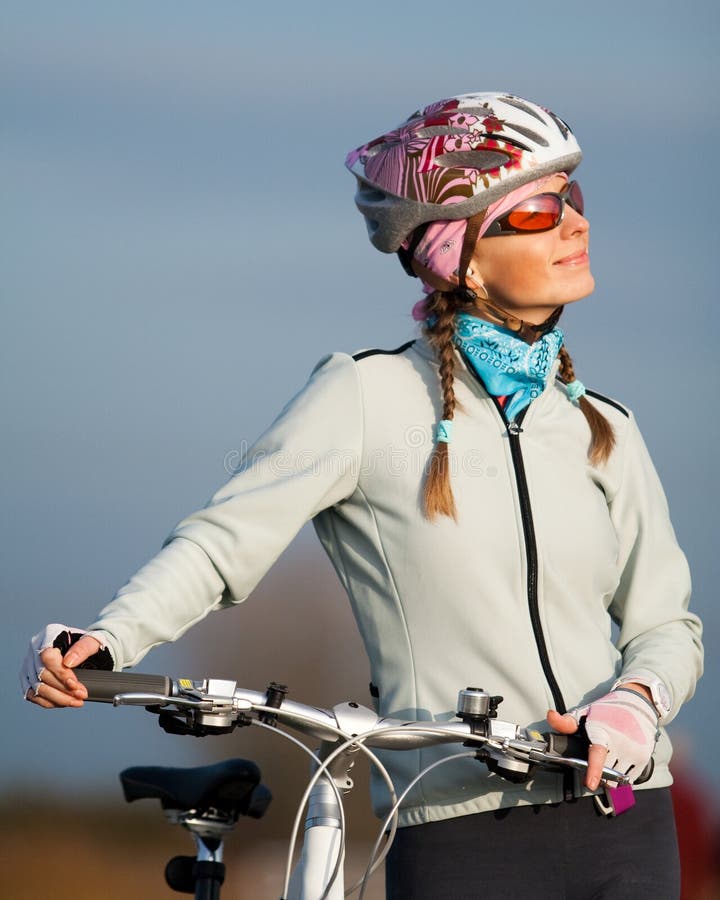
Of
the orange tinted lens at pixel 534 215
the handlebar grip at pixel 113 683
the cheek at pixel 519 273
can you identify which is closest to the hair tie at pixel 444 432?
the cheek at pixel 519 273

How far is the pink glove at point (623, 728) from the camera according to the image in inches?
90.7

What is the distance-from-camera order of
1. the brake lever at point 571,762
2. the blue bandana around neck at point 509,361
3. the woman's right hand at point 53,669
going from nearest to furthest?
the woman's right hand at point 53,669
the brake lever at point 571,762
the blue bandana around neck at point 509,361

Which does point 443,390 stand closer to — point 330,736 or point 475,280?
point 475,280

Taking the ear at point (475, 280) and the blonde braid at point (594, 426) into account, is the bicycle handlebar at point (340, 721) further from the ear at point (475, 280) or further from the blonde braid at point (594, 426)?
the ear at point (475, 280)

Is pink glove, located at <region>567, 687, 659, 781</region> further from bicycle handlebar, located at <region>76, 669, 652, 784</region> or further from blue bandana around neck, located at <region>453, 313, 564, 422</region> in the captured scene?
blue bandana around neck, located at <region>453, 313, 564, 422</region>

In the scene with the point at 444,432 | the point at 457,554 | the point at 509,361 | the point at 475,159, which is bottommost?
the point at 457,554

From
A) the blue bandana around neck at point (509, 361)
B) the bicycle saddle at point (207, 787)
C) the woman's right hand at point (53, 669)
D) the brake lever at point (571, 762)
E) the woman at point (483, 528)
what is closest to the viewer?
the woman's right hand at point (53, 669)

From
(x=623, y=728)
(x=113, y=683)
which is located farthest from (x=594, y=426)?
(x=113, y=683)

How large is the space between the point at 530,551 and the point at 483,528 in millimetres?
89

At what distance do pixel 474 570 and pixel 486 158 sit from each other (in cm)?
77

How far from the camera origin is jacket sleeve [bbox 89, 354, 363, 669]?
2.26m

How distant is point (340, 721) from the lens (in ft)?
7.27

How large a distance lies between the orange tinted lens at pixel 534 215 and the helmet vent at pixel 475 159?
3.5 inches

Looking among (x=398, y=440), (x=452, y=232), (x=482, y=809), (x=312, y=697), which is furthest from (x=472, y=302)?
(x=312, y=697)
